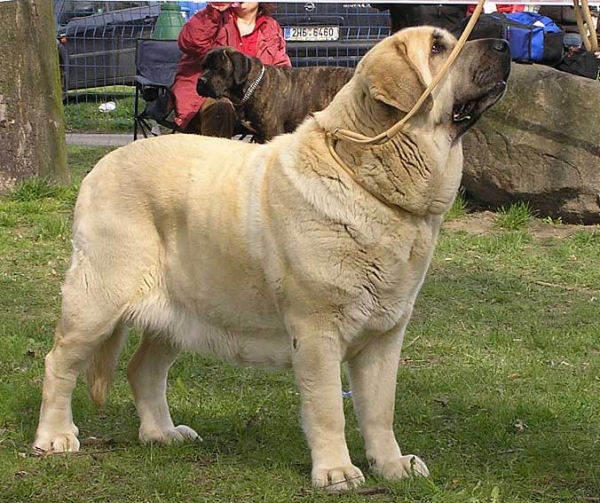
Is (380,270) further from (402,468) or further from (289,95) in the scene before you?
(289,95)

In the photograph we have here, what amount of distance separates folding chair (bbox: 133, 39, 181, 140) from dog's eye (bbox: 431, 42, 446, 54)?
6.75m

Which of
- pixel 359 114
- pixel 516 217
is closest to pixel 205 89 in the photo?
pixel 516 217

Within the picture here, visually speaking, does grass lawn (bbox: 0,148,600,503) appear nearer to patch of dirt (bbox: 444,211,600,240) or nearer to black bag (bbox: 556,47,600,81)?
patch of dirt (bbox: 444,211,600,240)

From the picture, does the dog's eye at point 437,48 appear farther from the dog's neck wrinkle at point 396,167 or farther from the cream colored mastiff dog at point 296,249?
the dog's neck wrinkle at point 396,167

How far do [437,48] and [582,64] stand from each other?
7.74m

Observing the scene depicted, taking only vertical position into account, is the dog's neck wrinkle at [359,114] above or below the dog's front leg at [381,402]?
above

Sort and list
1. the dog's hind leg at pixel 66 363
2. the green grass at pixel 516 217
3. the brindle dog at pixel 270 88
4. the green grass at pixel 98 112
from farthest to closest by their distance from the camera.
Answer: the green grass at pixel 98 112, the brindle dog at pixel 270 88, the green grass at pixel 516 217, the dog's hind leg at pixel 66 363

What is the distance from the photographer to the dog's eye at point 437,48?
143 inches

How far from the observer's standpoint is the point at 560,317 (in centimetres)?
613

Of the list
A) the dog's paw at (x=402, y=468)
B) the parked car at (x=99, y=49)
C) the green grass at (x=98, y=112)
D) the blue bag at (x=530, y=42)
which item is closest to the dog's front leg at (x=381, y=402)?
the dog's paw at (x=402, y=468)

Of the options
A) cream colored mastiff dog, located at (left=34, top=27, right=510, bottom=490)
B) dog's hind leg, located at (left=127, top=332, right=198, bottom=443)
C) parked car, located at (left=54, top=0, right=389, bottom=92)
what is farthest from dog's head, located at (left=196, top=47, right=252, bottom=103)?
dog's hind leg, located at (left=127, top=332, right=198, bottom=443)

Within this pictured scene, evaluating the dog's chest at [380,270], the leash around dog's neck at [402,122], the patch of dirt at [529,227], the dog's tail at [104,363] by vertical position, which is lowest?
the patch of dirt at [529,227]

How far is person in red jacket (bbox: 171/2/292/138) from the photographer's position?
9.05 meters

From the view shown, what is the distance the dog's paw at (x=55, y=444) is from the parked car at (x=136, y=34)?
9231 mm
